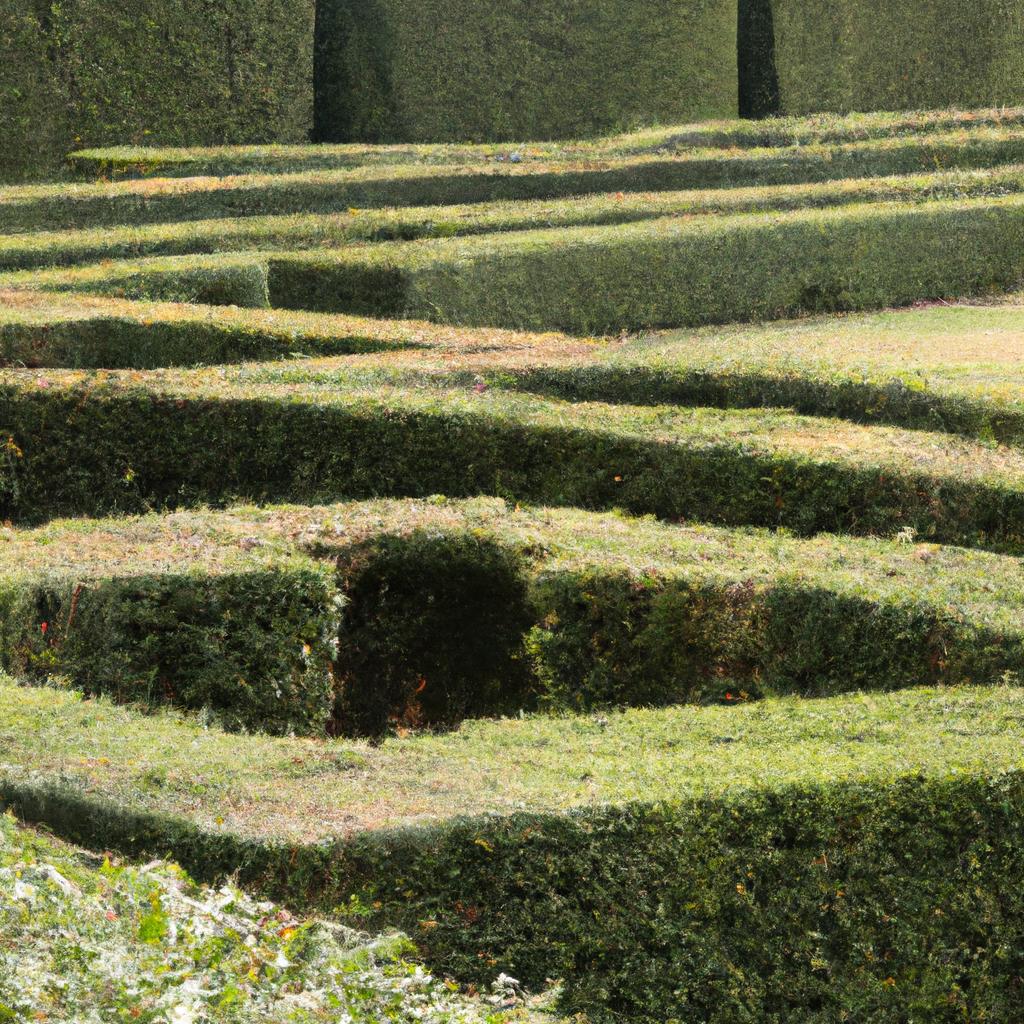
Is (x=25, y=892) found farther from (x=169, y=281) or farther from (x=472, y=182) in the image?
(x=472, y=182)

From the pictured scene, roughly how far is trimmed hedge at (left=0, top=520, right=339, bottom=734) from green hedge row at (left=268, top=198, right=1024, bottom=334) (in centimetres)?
828

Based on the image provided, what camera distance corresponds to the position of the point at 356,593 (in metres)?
8.73

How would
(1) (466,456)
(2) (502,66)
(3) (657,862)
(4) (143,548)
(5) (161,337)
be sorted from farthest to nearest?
(2) (502,66), (5) (161,337), (1) (466,456), (4) (143,548), (3) (657,862)

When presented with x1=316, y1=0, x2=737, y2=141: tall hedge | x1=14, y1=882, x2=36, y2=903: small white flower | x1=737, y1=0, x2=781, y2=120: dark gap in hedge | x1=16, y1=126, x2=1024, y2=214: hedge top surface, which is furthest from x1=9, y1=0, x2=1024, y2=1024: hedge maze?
x1=737, y1=0, x2=781, y2=120: dark gap in hedge

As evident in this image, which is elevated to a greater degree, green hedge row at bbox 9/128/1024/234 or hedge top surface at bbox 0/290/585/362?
green hedge row at bbox 9/128/1024/234

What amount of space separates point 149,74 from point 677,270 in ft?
37.2

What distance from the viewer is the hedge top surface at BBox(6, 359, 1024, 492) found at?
10.3 m

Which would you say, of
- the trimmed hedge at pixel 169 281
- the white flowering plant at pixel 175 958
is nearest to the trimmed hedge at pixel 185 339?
the trimmed hedge at pixel 169 281

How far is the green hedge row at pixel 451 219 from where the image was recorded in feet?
55.8

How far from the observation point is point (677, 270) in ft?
53.9

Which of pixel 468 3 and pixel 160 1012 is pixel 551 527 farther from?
pixel 468 3

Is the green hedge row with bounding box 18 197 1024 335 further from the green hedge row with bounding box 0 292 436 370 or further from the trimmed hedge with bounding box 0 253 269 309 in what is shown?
the green hedge row with bounding box 0 292 436 370

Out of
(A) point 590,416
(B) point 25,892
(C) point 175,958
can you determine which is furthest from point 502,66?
(C) point 175,958

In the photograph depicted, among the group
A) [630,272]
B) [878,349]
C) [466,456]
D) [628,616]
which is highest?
[630,272]
